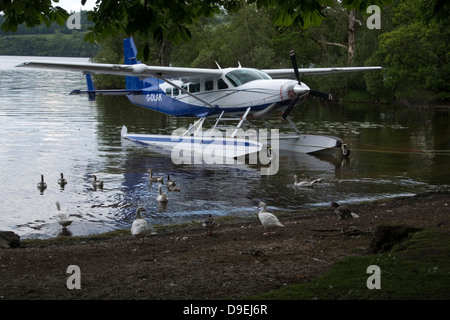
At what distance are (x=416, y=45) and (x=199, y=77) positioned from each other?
27.1 meters

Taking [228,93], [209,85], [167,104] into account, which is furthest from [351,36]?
[228,93]

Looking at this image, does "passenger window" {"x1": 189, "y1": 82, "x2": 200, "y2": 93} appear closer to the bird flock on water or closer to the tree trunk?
the bird flock on water

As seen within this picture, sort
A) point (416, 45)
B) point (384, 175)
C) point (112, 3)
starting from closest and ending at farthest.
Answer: point (112, 3) → point (384, 175) → point (416, 45)

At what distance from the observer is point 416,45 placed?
45.3m

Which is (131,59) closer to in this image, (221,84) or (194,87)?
(194,87)

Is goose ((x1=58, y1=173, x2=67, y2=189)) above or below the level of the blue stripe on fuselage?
below

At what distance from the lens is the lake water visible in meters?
13.1

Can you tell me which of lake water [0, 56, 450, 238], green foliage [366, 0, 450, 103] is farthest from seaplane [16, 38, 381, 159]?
green foliage [366, 0, 450, 103]

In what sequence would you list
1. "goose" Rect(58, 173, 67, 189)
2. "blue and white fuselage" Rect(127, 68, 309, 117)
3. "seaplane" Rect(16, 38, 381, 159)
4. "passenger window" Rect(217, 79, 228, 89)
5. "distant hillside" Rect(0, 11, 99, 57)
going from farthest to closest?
"distant hillside" Rect(0, 11, 99, 57) → "passenger window" Rect(217, 79, 228, 89) → "blue and white fuselage" Rect(127, 68, 309, 117) → "seaplane" Rect(16, 38, 381, 159) → "goose" Rect(58, 173, 67, 189)

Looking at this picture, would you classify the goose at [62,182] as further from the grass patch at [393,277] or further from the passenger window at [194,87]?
the grass patch at [393,277]

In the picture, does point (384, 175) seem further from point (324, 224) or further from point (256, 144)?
point (324, 224)

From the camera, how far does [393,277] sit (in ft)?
20.4

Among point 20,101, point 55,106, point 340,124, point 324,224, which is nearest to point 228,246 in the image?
point 324,224

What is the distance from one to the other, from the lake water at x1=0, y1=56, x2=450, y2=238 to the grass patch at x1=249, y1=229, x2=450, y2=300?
607cm
